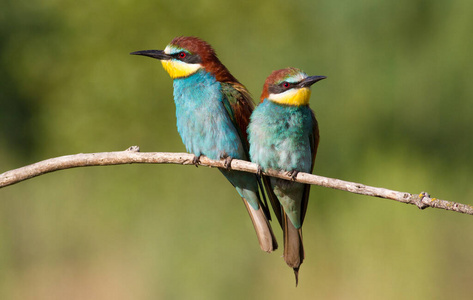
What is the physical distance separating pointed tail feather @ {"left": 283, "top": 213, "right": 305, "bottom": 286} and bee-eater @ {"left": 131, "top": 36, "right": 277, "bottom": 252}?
88 millimetres

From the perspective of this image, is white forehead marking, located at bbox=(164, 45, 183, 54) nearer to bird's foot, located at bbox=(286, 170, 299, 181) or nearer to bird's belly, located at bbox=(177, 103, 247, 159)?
bird's belly, located at bbox=(177, 103, 247, 159)

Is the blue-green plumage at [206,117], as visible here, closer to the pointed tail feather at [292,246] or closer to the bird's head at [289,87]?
the bird's head at [289,87]

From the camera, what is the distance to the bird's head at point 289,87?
99.2 inches

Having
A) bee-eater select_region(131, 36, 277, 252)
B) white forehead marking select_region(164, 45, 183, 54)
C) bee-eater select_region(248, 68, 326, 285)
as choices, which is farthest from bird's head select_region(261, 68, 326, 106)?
white forehead marking select_region(164, 45, 183, 54)

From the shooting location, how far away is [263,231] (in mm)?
2713

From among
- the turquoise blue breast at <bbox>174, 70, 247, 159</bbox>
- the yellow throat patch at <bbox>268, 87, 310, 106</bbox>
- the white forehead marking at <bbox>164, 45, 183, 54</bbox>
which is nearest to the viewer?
the yellow throat patch at <bbox>268, 87, 310, 106</bbox>

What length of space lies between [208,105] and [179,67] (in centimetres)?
22

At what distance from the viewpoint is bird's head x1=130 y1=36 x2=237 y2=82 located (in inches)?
106

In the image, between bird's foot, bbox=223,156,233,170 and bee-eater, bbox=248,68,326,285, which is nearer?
bee-eater, bbox=248,68,326,285

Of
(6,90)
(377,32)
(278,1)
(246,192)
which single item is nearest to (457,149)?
(377,32)

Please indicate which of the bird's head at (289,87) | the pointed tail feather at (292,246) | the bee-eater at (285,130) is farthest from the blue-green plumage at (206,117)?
the pointed tail feather at (292,246)

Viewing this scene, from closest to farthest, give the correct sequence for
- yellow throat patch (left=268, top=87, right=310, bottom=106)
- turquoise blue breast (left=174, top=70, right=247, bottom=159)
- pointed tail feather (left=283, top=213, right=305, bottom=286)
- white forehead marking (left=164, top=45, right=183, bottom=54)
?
pointed tail feather (left=283, top=213, right=305, bottom=286) < yellow throat patch (left=268, top=87, right=310, bottom=106) < white forehead marking (left=164, top=45, right=183, bottom=54) < turquoise blue breast (left=174, top=70, right=247, bottom=159)

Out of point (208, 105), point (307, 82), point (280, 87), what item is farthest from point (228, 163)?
Answer: point (307, 82)

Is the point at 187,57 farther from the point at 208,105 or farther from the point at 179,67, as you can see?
the point at 208,105
